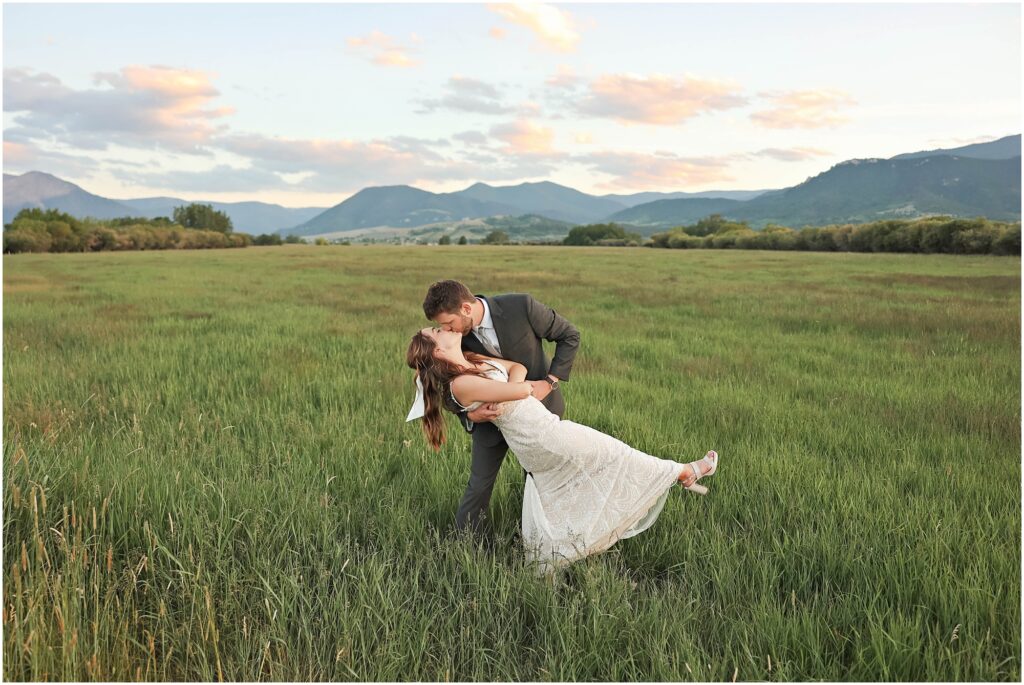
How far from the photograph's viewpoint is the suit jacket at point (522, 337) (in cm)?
409

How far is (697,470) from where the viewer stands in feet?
13.3

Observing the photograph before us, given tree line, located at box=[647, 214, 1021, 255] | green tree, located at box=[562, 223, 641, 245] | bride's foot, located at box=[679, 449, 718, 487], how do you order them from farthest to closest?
green tree, located at box=[562, 223, 641, 245] → tree line, located at box=[647, 214, 1021, 255] → bride's foot, located at box=[679, 449, 718, 487]

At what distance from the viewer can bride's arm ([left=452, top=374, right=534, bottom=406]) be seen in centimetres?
363

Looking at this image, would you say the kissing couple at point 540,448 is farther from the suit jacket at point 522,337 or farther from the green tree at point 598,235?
the green tree at point 598,235

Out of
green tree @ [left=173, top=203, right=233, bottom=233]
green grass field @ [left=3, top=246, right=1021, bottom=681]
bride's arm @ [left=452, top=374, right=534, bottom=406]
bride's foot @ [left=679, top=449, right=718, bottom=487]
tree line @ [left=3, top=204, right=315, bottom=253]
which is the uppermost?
green tree @ [left=173, top=203, right=233, bottom=233]

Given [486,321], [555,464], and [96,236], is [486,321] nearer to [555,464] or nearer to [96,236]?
[555,464]

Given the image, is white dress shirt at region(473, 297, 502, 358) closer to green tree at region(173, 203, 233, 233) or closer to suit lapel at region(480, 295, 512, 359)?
suit lapel at region(480, 295, 512, 359)

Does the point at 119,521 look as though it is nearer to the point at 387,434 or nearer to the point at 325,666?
the point at 325,666

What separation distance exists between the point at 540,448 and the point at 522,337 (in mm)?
789

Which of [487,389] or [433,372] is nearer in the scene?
[487,389]

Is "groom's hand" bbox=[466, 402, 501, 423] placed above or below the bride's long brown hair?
below

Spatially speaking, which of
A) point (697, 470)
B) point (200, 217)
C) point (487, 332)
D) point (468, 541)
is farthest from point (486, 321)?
point (200, 217)

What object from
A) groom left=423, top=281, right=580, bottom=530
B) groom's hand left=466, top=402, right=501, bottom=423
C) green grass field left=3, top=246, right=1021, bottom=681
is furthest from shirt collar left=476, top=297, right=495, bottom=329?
green grass field left=3, top=246, right=1021, bottom=681

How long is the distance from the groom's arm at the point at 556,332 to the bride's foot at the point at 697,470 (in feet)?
3.23
